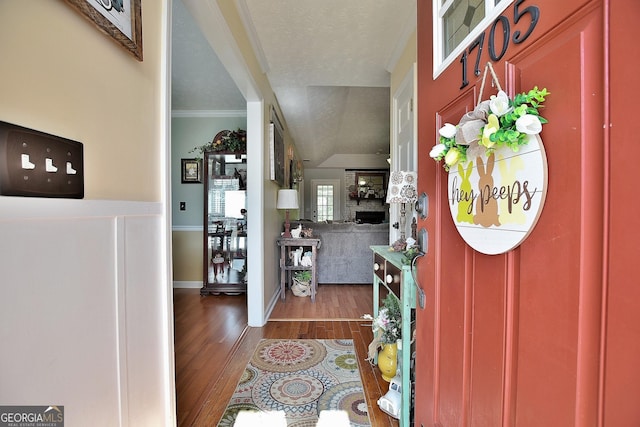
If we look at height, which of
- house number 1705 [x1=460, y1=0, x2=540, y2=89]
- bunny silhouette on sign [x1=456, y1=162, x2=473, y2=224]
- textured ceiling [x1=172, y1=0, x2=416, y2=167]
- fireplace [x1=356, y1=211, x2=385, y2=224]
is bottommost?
fireplace [x1=356, y1=211, x2=385, y2=224]

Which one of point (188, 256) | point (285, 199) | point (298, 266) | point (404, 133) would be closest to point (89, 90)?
point (404, 133)

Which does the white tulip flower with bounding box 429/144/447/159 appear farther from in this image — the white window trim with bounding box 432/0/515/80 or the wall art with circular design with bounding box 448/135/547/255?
the white window trim with bounding box 432/0/515/80

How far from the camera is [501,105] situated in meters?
0.50

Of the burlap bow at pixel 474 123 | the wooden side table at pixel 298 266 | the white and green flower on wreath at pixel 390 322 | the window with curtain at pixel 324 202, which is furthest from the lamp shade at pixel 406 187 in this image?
the window with curtain at pixel 324 202

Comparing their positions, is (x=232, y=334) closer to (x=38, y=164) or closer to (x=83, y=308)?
(x=83, y=308)

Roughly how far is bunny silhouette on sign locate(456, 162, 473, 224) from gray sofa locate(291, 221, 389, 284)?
3.33 m

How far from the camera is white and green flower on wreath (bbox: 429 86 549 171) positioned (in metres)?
0.47

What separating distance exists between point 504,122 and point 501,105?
0.03 meters

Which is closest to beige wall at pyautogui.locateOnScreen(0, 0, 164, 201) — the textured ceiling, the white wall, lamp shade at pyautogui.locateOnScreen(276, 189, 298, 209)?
the white wall

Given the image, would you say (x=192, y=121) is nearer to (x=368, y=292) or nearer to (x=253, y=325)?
(x=253, y=325)

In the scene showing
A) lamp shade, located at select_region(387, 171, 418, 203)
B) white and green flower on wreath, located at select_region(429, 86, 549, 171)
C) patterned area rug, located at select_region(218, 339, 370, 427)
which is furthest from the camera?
lamp shade, located at select_region(387, 171, 418, 203)

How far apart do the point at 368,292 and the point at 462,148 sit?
3288mm

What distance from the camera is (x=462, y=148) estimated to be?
0.67m

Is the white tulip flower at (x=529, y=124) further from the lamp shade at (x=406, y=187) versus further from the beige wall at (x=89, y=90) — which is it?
the lamp shade at (x=406, y=187)
